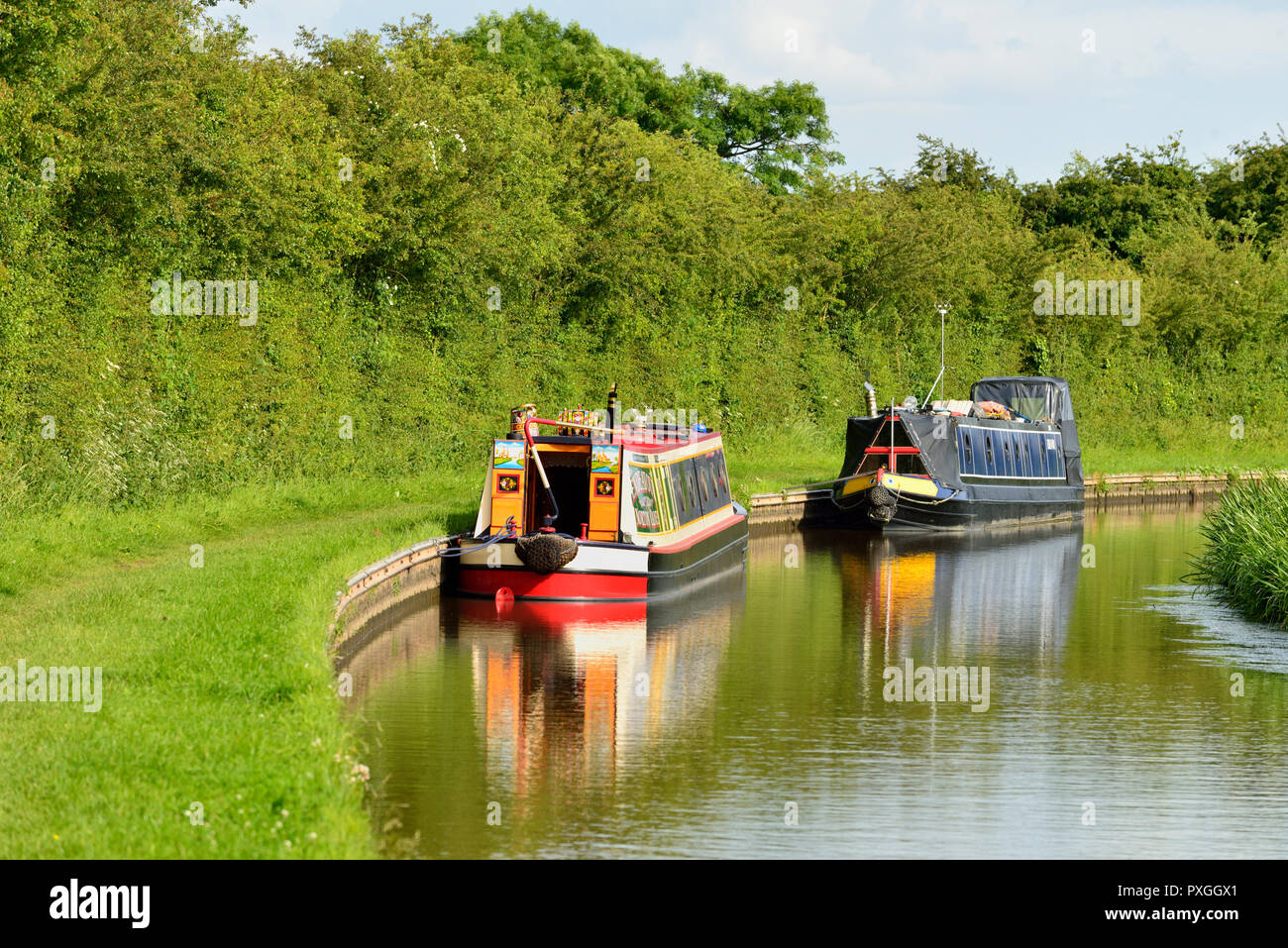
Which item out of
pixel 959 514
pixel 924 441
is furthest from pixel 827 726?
pixel 959 514

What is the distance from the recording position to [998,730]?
15.5 meters

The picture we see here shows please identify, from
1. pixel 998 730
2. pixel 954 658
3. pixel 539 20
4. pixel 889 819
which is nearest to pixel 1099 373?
pixel 539 20


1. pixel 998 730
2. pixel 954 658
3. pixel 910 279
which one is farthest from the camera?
pixel 910 279

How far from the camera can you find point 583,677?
17.5 meters

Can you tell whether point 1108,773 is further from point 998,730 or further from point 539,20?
point 539,20

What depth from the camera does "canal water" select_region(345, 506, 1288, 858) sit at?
38.7ft

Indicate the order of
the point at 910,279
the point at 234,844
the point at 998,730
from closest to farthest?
the point at 234,844 < the point at 998,730 < the point at 910,279

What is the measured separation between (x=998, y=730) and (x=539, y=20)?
134ft

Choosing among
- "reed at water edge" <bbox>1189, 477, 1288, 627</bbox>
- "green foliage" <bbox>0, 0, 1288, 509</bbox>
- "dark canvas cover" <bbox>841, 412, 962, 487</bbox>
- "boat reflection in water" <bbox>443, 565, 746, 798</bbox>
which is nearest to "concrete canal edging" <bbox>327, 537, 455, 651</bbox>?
"boat reflection in water" <bbox>443, 565, 746, 798</bbox>

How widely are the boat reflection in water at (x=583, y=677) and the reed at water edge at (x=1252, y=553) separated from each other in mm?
7568

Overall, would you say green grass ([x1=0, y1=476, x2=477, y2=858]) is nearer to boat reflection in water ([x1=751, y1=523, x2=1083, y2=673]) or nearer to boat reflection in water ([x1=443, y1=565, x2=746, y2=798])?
boat reflection in water ([x1=443, y1=565, x2=746, y2=798])

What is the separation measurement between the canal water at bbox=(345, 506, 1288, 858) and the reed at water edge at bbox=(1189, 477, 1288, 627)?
54cm

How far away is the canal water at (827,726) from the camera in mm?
11805

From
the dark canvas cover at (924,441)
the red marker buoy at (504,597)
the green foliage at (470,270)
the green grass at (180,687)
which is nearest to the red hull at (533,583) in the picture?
the red marker buoy at (504,597)
